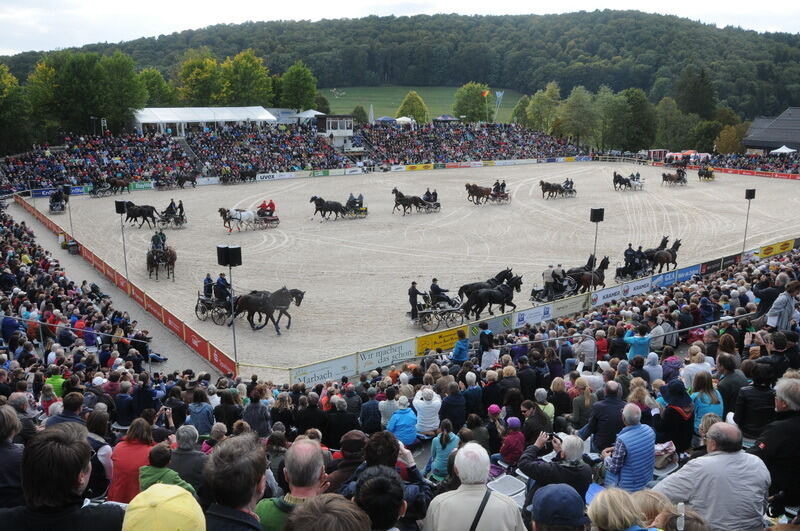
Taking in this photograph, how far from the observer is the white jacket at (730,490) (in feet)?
14.9

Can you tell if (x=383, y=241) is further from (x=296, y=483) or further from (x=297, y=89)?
(x=297, y=89)

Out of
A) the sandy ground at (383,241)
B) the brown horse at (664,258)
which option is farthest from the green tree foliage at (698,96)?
the brown horse at (664,258)

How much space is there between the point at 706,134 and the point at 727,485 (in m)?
92.7

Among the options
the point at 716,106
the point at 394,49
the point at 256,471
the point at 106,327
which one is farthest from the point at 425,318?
the point at 394,49

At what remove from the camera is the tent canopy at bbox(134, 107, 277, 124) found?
214ft

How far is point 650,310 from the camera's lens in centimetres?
1480

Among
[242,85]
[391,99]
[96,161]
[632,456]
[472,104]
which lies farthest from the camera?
[391,99]

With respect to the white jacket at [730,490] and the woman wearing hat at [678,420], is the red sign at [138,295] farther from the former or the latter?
the white jacket at [730,490]

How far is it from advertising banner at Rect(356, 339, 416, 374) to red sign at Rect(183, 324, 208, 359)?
13.8 ft

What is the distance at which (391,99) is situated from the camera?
153000 millimetres

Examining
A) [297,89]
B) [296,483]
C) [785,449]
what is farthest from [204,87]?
[785,449]

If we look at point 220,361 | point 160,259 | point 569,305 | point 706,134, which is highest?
point 706,134

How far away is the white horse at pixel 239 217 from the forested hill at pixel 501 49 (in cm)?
10477

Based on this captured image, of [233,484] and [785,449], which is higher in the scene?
[233,484]
